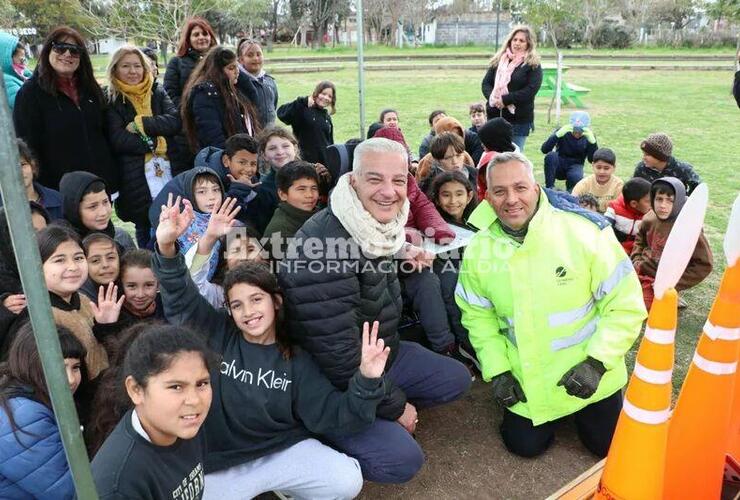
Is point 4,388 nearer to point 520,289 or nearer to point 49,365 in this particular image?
point 49,365

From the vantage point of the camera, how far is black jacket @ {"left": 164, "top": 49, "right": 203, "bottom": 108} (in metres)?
4.91

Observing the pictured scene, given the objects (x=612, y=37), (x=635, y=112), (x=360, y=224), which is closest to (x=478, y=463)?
(x=360, y=224)

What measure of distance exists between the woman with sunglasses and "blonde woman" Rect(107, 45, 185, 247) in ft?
0.42

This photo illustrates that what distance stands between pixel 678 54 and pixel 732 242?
120 ft

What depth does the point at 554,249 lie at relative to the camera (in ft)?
8.93

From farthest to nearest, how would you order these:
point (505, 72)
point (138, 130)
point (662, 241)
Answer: point (505, 72)
point (138, 130)
point (662, 241)

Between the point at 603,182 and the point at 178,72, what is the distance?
13.4 ft

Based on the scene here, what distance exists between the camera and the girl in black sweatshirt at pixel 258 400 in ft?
7.76

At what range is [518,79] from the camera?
6.71 metres

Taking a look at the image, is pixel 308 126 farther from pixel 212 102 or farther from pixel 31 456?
pixel 31 456

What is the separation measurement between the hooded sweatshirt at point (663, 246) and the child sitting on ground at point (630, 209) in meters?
0.19

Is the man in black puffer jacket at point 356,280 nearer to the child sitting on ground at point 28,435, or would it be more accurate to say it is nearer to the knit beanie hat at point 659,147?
the child sitting on ground at point 28,435

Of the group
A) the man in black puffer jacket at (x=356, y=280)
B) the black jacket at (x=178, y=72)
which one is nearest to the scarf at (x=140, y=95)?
the black jacket at (x=178, y=72)

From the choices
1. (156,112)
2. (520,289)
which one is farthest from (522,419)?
(156,112)
